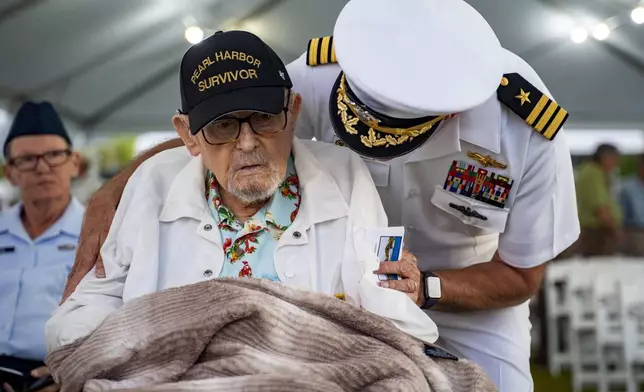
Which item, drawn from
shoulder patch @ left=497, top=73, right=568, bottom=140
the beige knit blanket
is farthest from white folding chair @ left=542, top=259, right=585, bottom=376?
the beige knit blanket

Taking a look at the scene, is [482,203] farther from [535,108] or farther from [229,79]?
[229,79]

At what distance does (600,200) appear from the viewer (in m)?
6.23

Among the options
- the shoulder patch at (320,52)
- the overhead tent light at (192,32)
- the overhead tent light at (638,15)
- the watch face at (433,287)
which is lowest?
the watch face at (433,287)

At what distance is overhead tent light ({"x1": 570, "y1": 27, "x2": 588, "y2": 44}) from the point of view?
4.09 metres

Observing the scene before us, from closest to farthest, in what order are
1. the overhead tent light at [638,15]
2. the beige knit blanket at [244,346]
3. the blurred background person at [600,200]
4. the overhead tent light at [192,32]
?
the beige knit blanket at [244,346], the overhead tent light at [192,32], the overhead tent light at [638,15], the blurred background person at [600,200]

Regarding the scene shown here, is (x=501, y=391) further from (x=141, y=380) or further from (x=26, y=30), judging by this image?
(x=26, y=30)

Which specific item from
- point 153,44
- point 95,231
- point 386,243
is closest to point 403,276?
point 386,243

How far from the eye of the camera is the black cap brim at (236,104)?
1.50m

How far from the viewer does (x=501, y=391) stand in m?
1.97

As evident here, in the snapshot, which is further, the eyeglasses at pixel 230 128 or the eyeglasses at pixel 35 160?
the eyeglasses at pixel 35 160

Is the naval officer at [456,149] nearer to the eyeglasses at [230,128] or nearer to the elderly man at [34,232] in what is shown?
the eyeglasses at [230,128]

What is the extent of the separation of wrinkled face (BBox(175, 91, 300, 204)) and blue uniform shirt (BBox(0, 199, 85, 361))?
1.22 meters

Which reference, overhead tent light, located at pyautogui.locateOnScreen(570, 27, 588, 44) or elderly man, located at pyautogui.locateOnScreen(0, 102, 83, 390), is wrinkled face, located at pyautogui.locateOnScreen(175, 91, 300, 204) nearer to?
elderly man, located at pyautogui.locateOnScreen(0, 102, 83, 390)

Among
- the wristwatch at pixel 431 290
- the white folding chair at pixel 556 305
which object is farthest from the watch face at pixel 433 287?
the white folding chair at pixel 556 305
